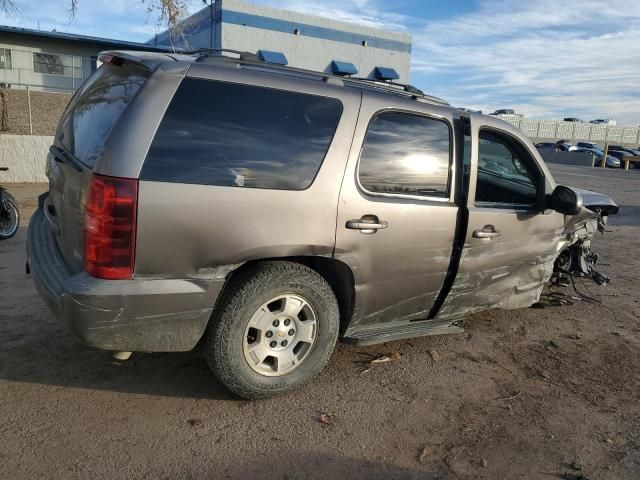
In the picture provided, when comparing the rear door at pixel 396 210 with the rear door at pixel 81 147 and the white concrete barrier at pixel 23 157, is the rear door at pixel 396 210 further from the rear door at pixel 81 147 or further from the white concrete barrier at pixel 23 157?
the white concrete barrier at pixel 23 157

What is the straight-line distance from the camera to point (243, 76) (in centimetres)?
318

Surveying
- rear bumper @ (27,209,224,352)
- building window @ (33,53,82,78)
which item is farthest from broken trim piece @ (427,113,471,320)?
building window @ (33,53,82,78)

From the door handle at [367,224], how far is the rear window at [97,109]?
1.49m

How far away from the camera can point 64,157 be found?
3.45 meters

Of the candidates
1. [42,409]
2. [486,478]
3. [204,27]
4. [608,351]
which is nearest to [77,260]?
[42,409]

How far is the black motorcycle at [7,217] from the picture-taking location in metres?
7.37

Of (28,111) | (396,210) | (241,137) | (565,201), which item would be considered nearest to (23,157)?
(28,111)

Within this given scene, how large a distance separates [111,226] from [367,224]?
1.54 metres

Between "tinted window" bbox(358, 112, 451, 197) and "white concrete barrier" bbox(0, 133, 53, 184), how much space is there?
1245 cm

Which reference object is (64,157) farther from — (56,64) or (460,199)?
(56,64)

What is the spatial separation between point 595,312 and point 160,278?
4.58 metres

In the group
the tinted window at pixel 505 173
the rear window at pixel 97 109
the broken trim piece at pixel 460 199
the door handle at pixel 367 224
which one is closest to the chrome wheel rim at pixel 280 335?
the door handle at pixel 367 224

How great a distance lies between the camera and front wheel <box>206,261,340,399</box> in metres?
3.20

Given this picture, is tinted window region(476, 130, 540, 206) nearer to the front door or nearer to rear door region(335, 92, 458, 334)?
the front door
